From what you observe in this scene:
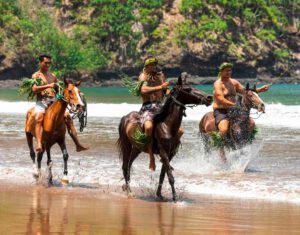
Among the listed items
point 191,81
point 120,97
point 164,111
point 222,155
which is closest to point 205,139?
point 222,155

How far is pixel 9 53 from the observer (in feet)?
314

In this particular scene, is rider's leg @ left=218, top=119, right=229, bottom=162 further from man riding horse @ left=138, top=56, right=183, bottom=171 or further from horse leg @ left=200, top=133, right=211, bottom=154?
man riding horse @ left=138, top=56, right=183, bottom=171

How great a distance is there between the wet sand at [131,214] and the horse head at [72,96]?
1.42 metres

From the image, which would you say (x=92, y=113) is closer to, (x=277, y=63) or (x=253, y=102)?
(x=253, y=102)

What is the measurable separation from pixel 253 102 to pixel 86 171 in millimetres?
3581

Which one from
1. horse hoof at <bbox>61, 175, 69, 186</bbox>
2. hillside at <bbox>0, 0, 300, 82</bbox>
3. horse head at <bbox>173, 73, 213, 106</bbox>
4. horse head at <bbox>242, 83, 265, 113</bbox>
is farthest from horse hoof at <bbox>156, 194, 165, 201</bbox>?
hillside at <bbox>0, 0, 300, 82</bbox>

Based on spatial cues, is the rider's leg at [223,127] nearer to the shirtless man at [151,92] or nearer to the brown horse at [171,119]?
the shirtless man at [151,92]

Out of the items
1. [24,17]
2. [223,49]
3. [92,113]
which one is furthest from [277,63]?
[92,113]

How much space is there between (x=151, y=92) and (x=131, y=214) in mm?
2479

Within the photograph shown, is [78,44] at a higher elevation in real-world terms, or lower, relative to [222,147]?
lower

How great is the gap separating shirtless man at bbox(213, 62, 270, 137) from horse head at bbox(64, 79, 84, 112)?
11.9 feet

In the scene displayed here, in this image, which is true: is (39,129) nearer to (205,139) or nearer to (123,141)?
(123,141)

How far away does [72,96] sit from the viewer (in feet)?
47.9

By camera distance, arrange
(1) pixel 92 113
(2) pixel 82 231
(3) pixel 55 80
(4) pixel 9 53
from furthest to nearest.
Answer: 1. (4) pixel 9 53
2. (1) pixel 92 113
3. (3) pixel 55 80
4. (2) pixel 82 231
